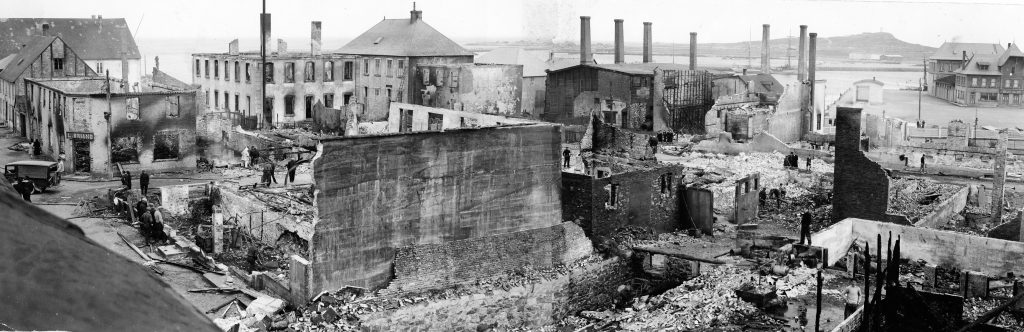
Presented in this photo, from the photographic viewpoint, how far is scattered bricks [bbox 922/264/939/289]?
17125mm

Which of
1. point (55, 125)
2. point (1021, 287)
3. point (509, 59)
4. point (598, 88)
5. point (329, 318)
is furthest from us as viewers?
point (509, 59)

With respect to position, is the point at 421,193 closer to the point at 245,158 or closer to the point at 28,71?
the point at 245,158

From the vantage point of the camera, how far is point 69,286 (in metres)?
1.31

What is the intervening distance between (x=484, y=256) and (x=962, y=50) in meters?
53.2

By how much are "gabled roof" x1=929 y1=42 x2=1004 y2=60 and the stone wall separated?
159 ft

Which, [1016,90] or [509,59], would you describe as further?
[1016,90]

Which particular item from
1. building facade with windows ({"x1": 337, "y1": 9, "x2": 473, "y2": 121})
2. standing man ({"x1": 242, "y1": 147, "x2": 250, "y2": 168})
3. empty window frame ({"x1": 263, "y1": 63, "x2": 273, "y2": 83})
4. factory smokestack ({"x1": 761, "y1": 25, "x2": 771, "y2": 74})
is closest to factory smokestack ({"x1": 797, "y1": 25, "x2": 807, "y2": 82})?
factory smokestack ({"x1": 761, "y1": 25, "x2": 771, "y2": 74})

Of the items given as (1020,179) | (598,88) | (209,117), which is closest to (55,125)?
(209,117)

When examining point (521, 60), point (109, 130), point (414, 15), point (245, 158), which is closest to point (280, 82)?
point (414, 15)

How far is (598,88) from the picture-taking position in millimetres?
39719

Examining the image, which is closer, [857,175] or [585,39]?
[857,175]

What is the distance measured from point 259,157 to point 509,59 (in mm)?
22589

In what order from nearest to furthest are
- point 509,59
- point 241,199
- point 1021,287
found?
point 1021,287 → point 241,199 → point 509,59

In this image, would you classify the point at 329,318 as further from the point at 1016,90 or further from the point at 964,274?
the point at 1016,90
